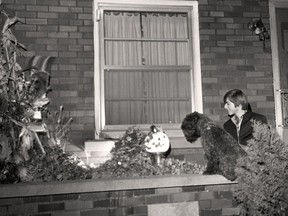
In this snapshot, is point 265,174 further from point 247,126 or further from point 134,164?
point 134,164

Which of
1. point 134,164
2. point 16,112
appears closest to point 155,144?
point 134,164

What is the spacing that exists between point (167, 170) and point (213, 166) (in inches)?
26.7

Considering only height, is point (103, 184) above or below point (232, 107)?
below

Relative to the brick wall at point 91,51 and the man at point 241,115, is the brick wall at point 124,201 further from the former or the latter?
the brick wall at point 91,51

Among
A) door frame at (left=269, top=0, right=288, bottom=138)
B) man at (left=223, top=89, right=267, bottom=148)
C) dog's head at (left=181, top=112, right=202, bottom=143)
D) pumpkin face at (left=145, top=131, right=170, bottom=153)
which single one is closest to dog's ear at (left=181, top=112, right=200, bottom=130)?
dog's head at (left=181, top=112, right=202, bottom=143)

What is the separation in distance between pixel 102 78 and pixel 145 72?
2.26 feet

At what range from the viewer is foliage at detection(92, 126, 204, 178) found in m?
5.10

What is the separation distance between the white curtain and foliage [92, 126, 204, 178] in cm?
80

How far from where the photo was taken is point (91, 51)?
625 centimetres

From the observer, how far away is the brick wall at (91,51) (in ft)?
20.1

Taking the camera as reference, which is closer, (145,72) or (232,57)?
(145,72)

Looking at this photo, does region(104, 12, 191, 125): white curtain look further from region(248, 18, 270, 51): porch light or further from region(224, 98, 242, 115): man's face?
region(248, 18, 270, 51): porch light

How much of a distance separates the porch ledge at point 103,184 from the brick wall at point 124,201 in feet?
0.07

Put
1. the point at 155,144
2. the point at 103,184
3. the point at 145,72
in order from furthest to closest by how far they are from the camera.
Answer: the point at 145,72, the point at 155,144, the point at 103,184
